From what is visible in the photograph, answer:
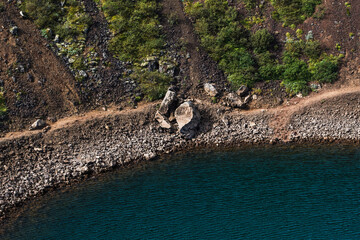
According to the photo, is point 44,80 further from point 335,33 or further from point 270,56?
point 335,33

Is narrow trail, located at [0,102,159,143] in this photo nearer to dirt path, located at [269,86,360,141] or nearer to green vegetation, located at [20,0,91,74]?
green vegetation, located at [20,0,91,74]

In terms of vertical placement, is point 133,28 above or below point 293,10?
above

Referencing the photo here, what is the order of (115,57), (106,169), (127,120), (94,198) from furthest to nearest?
(115,57) < (127,120) < (106,169) < (94,198)

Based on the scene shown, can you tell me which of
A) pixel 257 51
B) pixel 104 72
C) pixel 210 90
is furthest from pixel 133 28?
pixel 257 51

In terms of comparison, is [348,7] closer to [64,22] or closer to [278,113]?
[278,113]

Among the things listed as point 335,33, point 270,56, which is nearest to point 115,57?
point 270,56

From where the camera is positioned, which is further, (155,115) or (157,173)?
(155,115)

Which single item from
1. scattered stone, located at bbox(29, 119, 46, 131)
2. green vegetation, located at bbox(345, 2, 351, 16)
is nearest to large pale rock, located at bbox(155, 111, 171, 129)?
scattered stone, located at bbox(29, 119, 46, 131)
